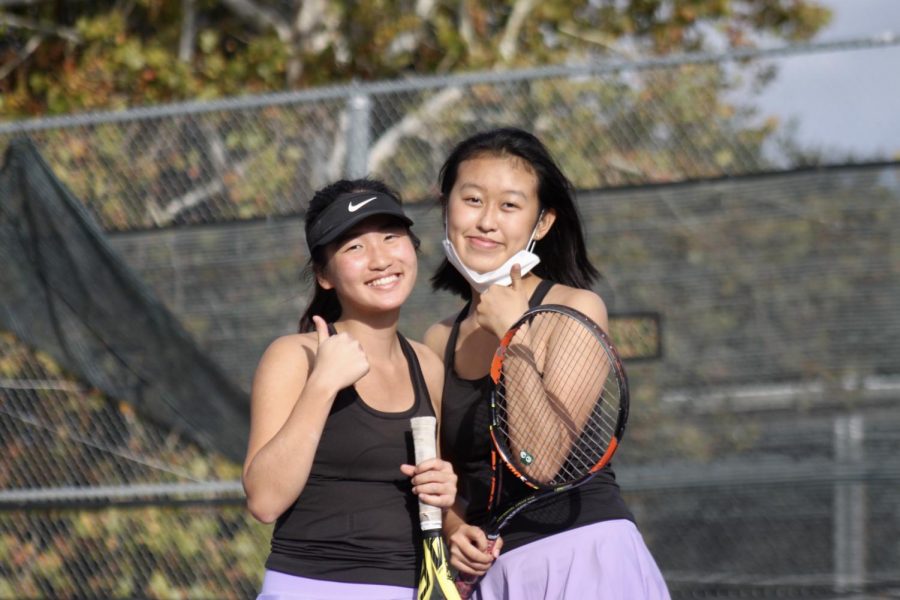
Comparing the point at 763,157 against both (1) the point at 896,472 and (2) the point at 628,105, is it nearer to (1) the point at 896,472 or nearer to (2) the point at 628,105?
(2) the point at 628,105

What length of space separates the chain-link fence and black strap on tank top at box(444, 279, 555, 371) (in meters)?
2.13

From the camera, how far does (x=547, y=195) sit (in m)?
3.52

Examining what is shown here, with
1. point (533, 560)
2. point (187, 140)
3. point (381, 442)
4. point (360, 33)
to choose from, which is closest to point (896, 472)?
point (533, 560)

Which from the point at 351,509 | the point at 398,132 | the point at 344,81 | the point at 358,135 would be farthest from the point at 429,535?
the point at 344,81

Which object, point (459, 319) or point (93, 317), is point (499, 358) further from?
point (93, 317)

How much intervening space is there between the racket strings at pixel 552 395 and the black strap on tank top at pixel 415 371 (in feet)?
0.76

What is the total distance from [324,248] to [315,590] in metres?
0.87

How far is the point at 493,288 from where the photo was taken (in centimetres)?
327

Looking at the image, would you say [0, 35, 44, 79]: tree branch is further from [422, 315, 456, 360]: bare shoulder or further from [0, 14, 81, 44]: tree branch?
[422, 315, 456, 360]: bare shoulder

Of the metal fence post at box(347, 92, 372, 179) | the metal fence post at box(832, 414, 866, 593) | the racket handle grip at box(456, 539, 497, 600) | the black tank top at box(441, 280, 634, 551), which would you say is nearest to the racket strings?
the black tank top at box(441, 280, 634, 551)

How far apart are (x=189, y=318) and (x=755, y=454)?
2.70m

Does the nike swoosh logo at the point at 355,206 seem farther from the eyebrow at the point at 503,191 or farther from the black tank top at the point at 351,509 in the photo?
the black tank top at the point at 351,509

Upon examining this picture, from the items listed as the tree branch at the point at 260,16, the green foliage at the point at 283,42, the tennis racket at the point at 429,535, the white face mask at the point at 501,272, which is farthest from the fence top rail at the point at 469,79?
the tree branch at the point at 260,16

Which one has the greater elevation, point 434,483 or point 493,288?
point 493,288
